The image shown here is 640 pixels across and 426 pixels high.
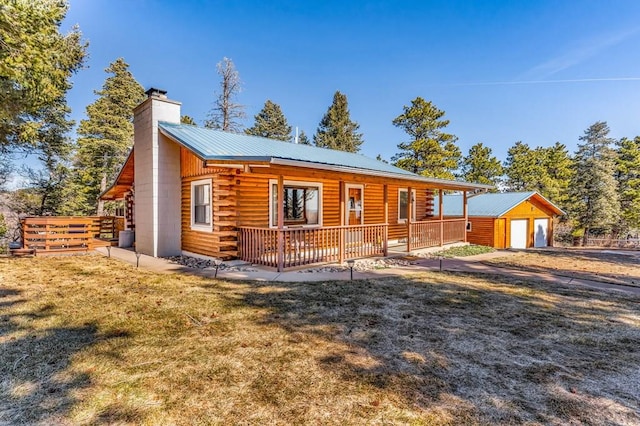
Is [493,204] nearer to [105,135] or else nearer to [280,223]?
[280,223]

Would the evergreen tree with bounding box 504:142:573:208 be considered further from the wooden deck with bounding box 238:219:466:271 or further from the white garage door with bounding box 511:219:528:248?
the wooden deck with bounding box 238:219:466:271

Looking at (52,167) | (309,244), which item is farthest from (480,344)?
(52,167)

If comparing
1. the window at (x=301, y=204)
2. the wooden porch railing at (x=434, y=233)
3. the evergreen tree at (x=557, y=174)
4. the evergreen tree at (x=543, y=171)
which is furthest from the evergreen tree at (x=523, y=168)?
the window at (x=301, y=204)

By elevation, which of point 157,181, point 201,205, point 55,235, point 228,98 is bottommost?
point 55,235

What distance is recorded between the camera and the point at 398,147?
30.0 m

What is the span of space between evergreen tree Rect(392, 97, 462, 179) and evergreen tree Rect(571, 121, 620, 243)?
14210 mm

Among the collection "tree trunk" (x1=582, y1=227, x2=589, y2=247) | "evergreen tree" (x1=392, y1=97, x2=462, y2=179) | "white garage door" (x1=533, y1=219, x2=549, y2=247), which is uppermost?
"evergreen tree" (x1=392, y1=97, x2=462, y2=179)

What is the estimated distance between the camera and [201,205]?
10.2 metres

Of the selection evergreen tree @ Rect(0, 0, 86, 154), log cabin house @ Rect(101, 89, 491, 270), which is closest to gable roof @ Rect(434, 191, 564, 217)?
log cabin house @ Rect(101, 89, 491, 270)

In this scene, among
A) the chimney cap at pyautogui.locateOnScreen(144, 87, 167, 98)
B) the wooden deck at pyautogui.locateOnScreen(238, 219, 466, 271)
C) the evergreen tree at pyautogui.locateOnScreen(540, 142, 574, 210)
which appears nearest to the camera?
the wooden deck at pyautogui.locateOnScreen(238, 219, 466, 271)

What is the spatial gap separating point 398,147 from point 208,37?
1875 centimetres

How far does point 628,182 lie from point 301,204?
37734mm

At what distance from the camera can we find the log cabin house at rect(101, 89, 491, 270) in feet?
28.2

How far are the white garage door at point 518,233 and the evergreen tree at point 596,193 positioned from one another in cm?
1329
